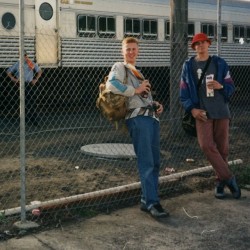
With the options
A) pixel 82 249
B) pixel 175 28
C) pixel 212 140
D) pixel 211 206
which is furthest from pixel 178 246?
pixel 175 28

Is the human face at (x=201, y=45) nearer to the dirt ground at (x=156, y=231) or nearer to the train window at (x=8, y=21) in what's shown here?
the dirt ground at (x=156, y=231)

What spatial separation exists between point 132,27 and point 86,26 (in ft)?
5.14

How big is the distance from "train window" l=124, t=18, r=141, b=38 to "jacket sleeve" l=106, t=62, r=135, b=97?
944cm

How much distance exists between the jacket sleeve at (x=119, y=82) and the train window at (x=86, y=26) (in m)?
8.53

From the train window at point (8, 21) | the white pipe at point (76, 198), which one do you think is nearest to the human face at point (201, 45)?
the white pipe at point (76, 198)

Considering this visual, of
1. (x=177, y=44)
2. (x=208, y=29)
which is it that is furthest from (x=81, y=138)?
(x=208, y=29)

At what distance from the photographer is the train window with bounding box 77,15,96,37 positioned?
13.5 metres

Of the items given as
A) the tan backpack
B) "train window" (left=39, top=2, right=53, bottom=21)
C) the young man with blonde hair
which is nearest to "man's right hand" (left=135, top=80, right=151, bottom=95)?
the young man with blonde hair

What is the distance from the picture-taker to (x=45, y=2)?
1291 cm

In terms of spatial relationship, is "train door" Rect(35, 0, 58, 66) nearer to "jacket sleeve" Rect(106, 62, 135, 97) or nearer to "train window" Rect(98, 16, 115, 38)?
"train window" Rect(98, 16, 115, 38)

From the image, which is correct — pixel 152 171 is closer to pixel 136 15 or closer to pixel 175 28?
pixel 175 28

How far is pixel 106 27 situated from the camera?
Answer: 45.7 ft

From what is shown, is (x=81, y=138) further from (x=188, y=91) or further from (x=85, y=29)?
(x=85, y=29)

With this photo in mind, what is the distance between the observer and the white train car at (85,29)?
1262 centimetres
